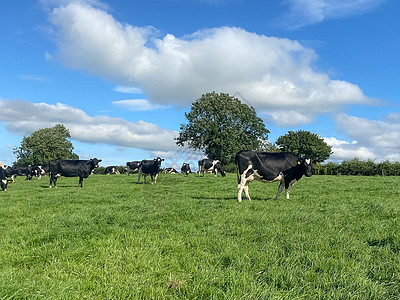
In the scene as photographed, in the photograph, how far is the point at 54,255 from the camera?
201 inches

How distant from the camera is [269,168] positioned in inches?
496

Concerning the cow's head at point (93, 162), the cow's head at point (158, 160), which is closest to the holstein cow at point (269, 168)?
the cow's head at point (158, 160)

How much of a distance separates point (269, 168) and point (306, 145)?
69.2 m

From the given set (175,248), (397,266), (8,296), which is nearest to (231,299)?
(175,248)

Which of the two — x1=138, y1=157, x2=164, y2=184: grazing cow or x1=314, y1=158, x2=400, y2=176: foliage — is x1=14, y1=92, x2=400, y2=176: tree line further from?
x1=138, y1=157, x2=164, y2=184: grazing cow

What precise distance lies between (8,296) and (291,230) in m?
5.11


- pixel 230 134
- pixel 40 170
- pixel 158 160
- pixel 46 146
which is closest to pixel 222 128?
pixel 230 134

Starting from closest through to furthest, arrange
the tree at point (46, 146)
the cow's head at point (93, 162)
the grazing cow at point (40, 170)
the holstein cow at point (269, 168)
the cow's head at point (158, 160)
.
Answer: the holstein cow at point (269, 168)
the cow's head at point (93, 162)
the cow's head at point (158, 160)
the grazing cow at point (40, 170)
the tree at point (46, 146)

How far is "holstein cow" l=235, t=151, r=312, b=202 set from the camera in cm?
1245

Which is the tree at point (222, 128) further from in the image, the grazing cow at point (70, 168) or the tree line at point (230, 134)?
the grazing cow at point (70, 168)

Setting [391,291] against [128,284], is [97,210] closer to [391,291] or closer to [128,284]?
[128,284]

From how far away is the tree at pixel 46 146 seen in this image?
224 feet

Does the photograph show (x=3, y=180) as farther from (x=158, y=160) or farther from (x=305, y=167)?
(x=305, y=167)

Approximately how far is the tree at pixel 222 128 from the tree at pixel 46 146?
3387 centimetres
